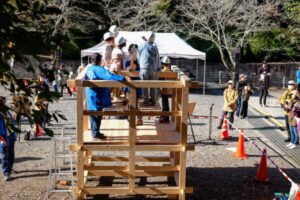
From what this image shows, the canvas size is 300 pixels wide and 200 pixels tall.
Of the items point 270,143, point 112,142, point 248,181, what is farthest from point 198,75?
Answer: point 112,142

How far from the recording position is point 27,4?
131 inches

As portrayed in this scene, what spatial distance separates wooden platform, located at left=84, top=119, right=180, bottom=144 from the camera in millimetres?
7422

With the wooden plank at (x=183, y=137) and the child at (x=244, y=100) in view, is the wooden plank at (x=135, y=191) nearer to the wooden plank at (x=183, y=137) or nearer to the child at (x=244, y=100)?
the wooden plank at (x=183, y=137)

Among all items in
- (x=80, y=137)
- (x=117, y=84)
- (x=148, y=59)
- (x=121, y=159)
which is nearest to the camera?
(x=117, y=84)

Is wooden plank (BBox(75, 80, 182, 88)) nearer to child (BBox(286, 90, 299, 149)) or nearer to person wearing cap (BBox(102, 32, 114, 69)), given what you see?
person wearing cap (BBox(102, 32, 114, 69))

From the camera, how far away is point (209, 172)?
10641mm

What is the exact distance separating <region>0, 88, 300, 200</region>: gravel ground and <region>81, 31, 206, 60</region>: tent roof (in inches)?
286

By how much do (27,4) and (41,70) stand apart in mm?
Answer: 496

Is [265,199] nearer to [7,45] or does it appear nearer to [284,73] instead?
[7,45]

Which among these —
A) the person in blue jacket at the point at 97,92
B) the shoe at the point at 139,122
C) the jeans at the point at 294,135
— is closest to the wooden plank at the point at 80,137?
the person in blue jacket at the point at 97,92

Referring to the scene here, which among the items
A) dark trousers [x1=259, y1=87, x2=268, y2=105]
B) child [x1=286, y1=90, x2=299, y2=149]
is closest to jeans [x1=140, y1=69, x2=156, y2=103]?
child [x1=286, y1=90, x2=299, y2=149]

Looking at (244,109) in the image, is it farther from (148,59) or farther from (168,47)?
(148,59)

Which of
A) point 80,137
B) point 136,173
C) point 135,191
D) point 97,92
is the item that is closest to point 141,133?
point 136,173

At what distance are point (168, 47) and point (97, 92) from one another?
593 inches
